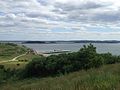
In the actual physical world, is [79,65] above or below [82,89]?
below

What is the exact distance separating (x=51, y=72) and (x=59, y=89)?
30.9m

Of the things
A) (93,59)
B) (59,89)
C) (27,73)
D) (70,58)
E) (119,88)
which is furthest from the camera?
Answer: (27,73)

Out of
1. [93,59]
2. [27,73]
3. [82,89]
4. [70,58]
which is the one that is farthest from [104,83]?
[27,73]

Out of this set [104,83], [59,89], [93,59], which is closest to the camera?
[104,83]

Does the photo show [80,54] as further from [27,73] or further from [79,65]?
[27,73]

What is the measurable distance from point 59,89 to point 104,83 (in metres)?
1.04

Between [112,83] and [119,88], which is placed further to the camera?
[112,83]

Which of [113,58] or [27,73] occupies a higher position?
[113,58]

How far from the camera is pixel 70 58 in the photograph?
122 ft

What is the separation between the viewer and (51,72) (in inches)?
1485

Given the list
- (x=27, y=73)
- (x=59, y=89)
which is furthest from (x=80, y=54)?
(x=59, y=89)

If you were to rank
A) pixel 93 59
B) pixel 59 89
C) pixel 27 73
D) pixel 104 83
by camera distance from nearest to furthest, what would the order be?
pixel 104 83
pixel 59 89
pixel 93 59
pixel 27 73

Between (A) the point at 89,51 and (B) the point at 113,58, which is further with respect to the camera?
(B) the point at 113,58

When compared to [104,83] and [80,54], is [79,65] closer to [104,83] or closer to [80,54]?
[80,54]
